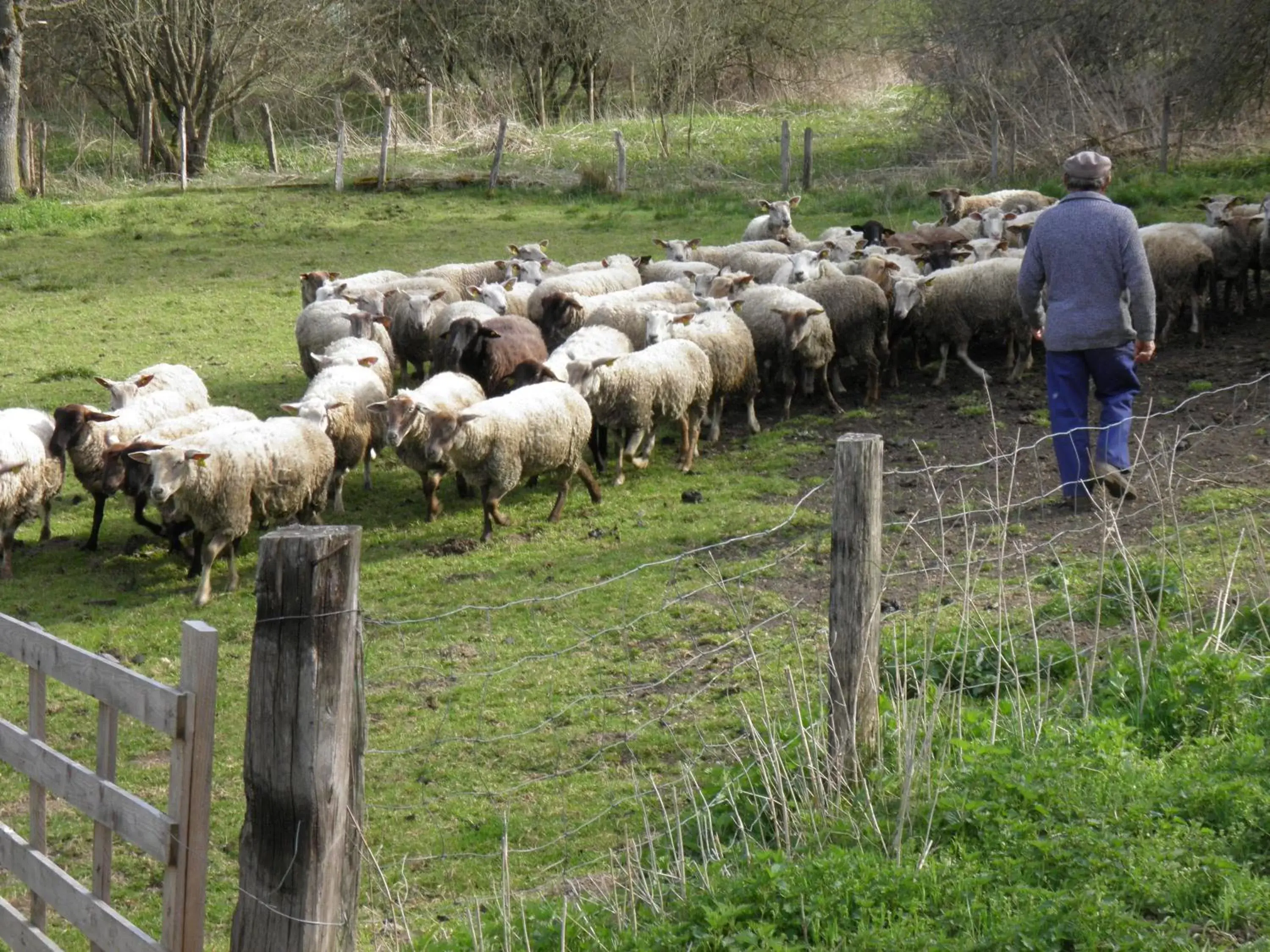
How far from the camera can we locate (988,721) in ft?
16.2

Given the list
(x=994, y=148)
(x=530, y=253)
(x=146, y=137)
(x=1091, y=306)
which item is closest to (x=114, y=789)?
(x=1091, y=306)

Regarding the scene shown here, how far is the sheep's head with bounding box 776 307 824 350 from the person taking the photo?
12.8m

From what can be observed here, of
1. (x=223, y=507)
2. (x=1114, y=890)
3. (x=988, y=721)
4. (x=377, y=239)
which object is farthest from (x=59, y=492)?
(x=377, y=239)

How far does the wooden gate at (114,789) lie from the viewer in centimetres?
321

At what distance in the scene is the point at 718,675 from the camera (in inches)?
215

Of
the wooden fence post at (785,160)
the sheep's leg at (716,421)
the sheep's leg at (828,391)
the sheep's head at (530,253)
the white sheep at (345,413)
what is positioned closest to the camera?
the white sheep at (345,413)

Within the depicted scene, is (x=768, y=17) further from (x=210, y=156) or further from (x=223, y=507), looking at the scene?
(x=223, y=507)

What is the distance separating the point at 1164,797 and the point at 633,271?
39.7ft

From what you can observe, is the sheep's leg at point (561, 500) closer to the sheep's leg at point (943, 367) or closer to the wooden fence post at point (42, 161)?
the sheep's leg at point (943, 367)

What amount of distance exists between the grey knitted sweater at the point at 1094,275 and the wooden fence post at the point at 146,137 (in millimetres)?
25578

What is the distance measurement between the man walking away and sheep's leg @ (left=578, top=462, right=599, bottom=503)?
12.1 feet

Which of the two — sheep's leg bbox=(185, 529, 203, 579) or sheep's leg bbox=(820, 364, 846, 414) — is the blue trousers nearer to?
sheep's leg bbox=(820, 364, 846, 414)

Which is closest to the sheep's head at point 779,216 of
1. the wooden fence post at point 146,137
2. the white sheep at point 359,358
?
the white sheep at point 359,358

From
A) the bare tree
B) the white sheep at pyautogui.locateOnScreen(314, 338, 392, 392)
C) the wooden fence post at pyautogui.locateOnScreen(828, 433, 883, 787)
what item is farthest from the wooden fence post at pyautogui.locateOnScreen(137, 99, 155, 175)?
the wooden fence post at pyautogui.locateOnScreen(828, 433, 883, 787)
